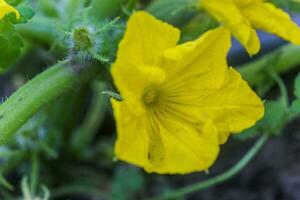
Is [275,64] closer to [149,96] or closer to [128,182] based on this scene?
[128,182]

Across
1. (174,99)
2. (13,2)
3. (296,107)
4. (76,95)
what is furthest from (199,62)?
(76,95)

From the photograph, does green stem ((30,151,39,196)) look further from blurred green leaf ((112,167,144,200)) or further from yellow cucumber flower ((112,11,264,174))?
yellow cucumber flower ((112,11,264,174))

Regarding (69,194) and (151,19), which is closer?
(151,19)

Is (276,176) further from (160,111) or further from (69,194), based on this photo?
(160,111)

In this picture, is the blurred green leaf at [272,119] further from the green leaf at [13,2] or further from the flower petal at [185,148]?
the green leaf at [13,2]

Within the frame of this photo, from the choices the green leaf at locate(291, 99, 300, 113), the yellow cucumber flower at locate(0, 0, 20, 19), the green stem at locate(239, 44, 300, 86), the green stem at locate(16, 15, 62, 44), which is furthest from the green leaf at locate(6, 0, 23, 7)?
the green stem at locate(239, 44, 300, 86)

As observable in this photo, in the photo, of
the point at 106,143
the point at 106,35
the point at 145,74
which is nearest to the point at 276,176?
the point at 106,143

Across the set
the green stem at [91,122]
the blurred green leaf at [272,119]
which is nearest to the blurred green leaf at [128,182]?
the green stem at [91,122]
